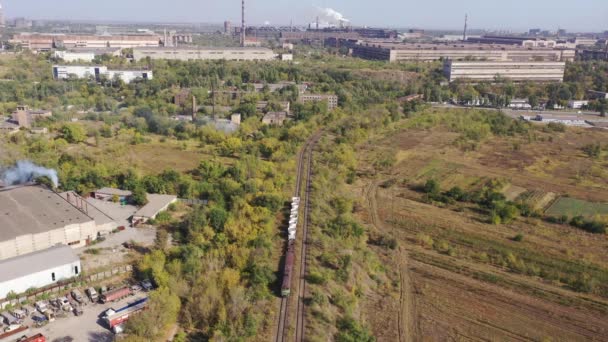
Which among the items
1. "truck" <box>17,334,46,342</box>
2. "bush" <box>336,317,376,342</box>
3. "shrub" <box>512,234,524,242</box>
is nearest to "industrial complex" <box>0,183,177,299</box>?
"truck" <box>17,334,46,342</box>

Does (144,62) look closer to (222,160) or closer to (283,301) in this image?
(222,160)

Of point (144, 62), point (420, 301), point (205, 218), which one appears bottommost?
point (420, 301)

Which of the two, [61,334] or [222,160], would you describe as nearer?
[61,334]

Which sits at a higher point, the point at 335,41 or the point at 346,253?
the point at 335,41

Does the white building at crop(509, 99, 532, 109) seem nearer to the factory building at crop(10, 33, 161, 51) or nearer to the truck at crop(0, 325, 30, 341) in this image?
the truck at crop(0, 325, 30, 341)

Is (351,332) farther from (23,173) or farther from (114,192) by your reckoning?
(23,173)

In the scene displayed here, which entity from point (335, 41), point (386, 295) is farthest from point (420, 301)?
point (335, 41)

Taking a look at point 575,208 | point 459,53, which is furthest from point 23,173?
point 459,53
